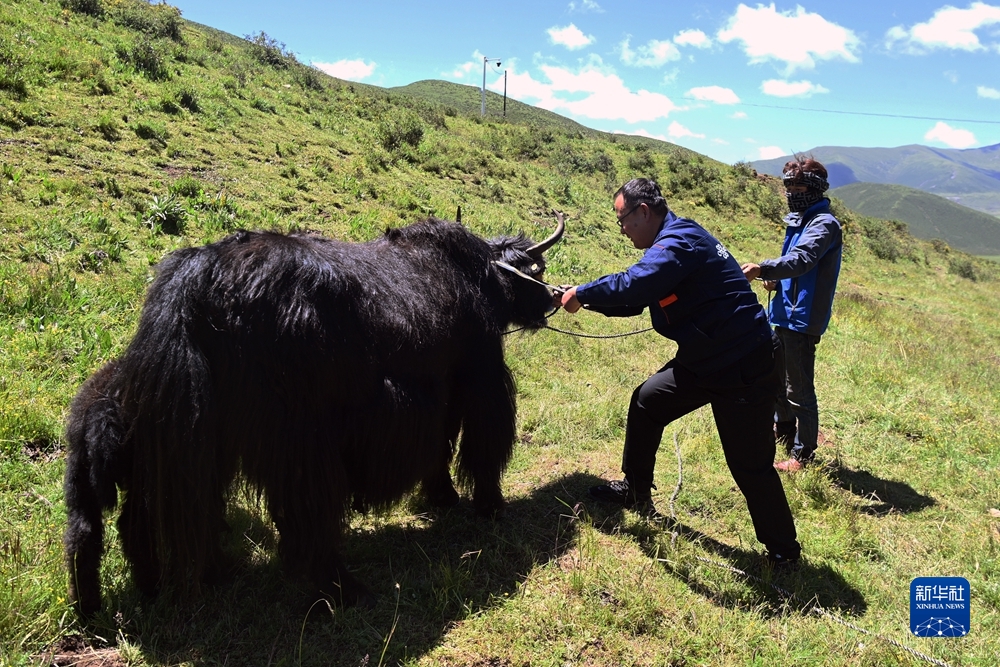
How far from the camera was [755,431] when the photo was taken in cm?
329

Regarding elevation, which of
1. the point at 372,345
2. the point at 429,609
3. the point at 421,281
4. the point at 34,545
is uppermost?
the point at 421,281

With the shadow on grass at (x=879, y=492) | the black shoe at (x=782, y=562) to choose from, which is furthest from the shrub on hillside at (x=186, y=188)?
the shadow on grass at (x=879, y=492)

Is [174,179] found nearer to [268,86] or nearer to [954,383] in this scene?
[268,86]

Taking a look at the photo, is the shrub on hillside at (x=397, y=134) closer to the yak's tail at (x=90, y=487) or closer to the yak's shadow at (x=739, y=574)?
the yak's shadow at (x=739, y=574)

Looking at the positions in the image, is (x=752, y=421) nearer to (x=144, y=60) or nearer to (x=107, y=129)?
(x=107, y=129)

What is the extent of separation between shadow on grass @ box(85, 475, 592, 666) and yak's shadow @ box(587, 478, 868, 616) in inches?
20.5

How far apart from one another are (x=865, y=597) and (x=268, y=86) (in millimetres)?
14789

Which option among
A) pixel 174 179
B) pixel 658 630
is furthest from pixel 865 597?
pixel 174 179

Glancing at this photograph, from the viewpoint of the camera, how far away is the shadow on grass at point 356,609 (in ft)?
8.63

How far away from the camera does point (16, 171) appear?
6.39 meters

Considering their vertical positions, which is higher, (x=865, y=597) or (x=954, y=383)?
(x=954, y=383)

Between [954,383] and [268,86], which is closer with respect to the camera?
[954,383]

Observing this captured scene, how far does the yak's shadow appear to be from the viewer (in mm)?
3217

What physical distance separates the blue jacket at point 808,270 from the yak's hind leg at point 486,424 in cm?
194
